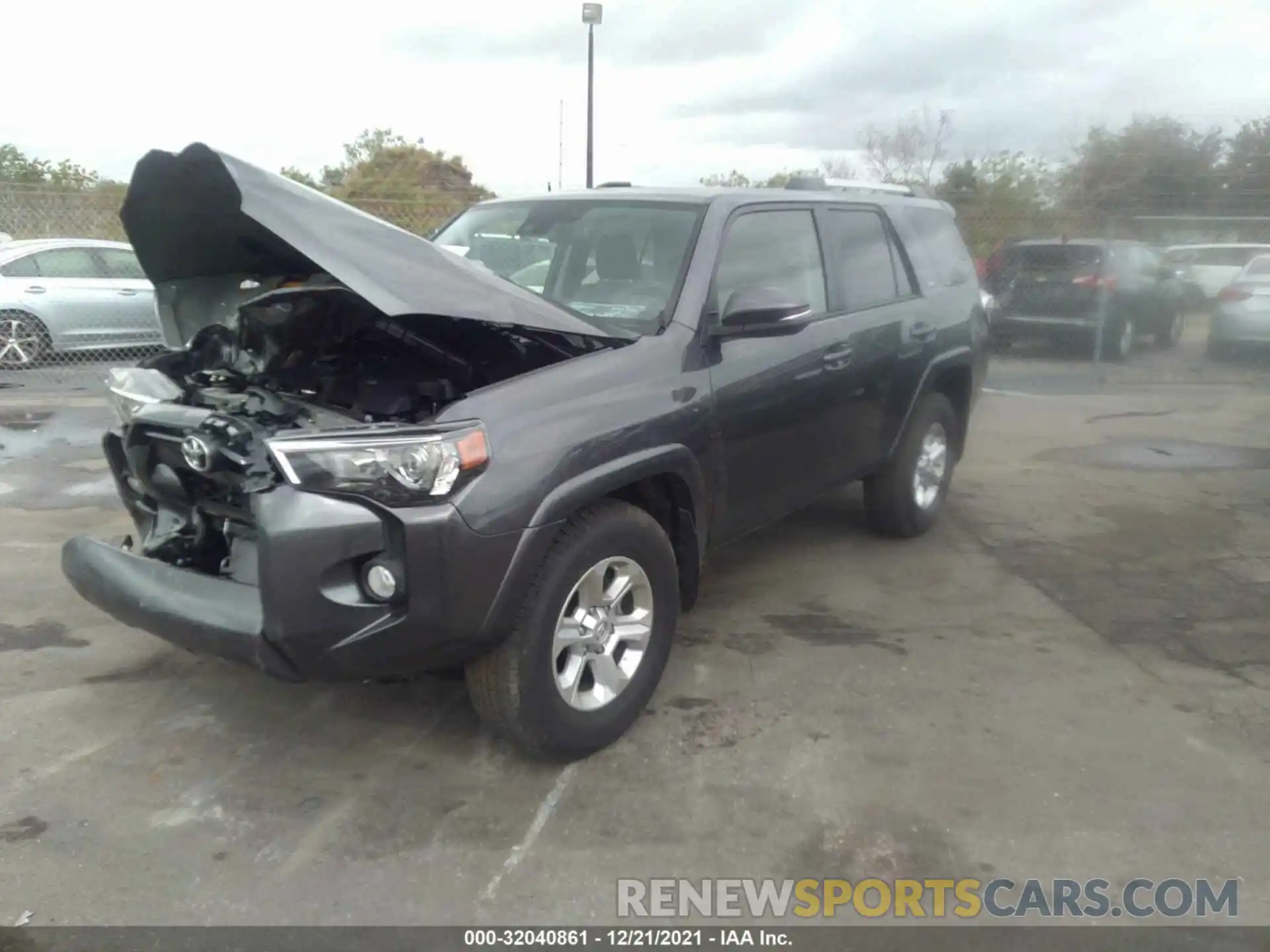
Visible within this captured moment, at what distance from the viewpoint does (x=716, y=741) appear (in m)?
3.62

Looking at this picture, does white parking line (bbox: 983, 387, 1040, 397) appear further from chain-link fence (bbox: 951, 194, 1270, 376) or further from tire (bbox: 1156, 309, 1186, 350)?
tire (bbox: 1156, 309, 1186, 350)

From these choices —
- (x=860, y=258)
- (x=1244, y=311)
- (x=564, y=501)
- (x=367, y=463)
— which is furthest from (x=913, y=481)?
(x=1244, y=311)

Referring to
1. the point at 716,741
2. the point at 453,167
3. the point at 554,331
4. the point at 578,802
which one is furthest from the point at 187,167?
the point at 453,167

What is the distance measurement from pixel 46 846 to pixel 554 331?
84.1 inches

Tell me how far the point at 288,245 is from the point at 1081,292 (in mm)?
12510

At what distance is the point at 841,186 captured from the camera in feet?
18.6

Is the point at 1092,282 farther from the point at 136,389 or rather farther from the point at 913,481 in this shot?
the point at 136,389

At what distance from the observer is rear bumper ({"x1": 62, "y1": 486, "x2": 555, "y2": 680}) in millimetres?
2811

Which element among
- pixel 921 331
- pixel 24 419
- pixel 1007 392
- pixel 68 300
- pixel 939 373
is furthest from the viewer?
pixel 1007 392

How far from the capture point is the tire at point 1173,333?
14.5 metres
